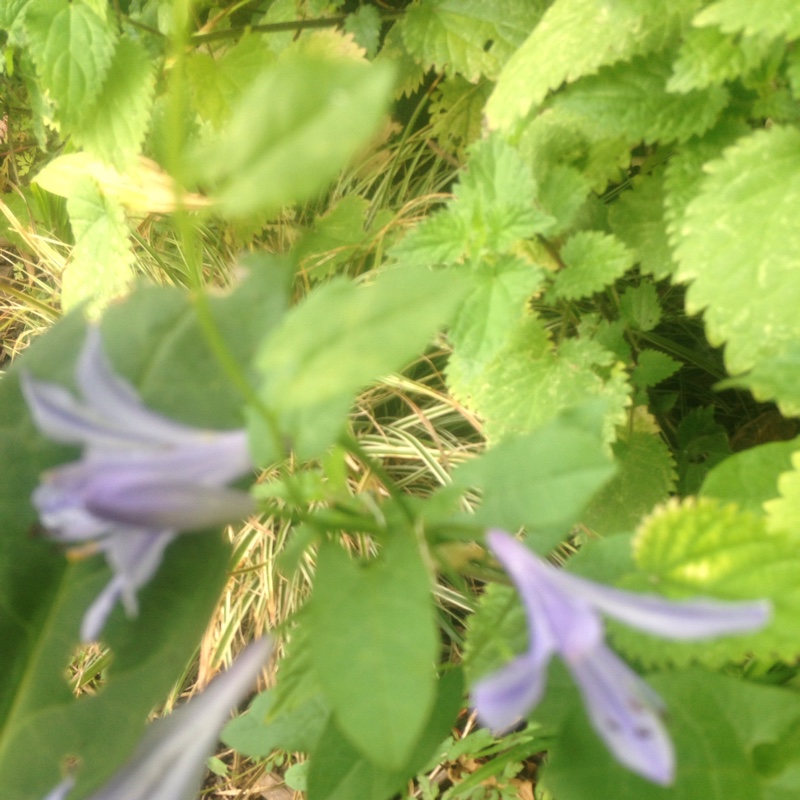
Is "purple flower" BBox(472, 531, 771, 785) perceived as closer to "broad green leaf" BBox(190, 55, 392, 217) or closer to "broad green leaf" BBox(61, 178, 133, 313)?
"broad green leaf" BBox(190, 55, 392, 217)

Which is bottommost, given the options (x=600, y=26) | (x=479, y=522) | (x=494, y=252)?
(x=494, y=252)

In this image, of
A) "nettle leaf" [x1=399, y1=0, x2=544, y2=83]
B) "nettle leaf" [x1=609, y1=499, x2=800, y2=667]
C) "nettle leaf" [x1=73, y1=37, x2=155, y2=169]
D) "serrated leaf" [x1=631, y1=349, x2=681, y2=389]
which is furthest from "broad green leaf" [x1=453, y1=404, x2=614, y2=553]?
"nettle leaf" [x1=73, y1=37, x2=155, y2=169]

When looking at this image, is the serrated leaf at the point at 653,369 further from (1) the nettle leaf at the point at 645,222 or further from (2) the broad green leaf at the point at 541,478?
(2) the broad green leaf at the point at 541,478

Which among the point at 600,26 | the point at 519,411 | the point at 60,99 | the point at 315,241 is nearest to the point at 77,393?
the point at 519,411

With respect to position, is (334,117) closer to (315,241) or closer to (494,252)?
(494,252)

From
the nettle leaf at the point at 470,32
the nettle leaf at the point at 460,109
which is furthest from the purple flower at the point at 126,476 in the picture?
the nettle leaf at the point at 460,109
